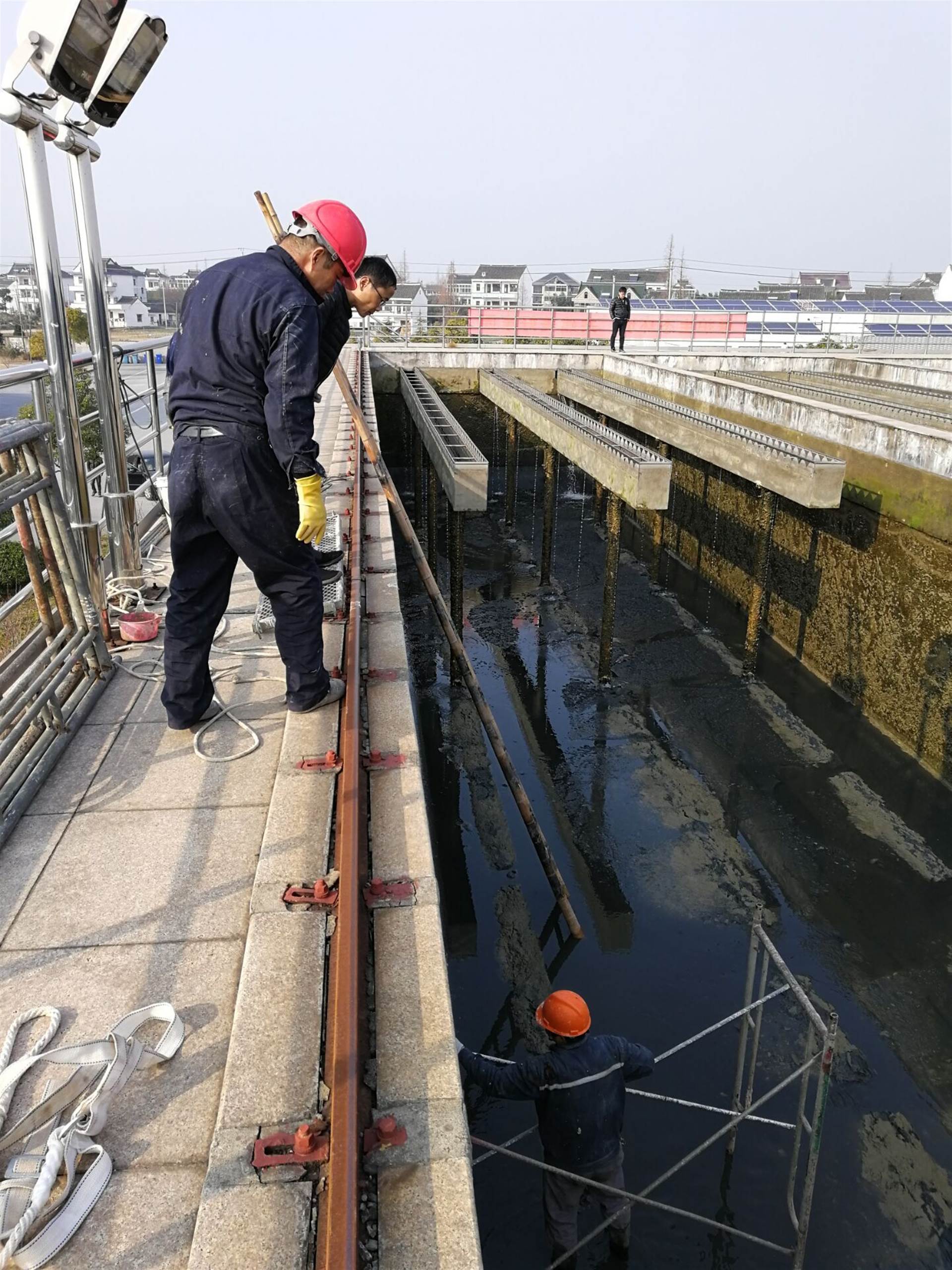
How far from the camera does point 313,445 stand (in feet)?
9.60

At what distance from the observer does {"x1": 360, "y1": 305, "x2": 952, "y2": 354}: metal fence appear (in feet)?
75.2

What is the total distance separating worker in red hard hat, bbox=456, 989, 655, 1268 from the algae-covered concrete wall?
513 cm

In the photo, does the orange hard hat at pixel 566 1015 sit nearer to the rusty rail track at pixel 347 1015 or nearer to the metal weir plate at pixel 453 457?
the rusty rail track at pixel 347 1015

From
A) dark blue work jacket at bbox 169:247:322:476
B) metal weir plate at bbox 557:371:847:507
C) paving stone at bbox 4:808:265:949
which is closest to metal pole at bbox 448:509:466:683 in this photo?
metal weir plate at bbox 557:371:847:507

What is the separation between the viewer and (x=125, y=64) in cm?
393

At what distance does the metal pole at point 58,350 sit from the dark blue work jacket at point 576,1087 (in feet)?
8.58

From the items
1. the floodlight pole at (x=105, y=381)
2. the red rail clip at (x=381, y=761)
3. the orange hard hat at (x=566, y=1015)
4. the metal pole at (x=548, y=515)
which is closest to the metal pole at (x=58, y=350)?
the floodlight pole at (x=105, y=381)

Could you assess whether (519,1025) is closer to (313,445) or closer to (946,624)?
(313,445)

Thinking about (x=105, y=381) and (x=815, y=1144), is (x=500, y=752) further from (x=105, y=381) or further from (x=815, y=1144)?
(x=105, y=381)

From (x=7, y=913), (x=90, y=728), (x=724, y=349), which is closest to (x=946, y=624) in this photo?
(x=90, y=728)

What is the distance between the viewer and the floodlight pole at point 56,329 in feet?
12.5

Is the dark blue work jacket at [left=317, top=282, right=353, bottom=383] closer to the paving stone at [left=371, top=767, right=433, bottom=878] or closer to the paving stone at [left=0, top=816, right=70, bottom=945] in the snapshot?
the paving stone at [left=371, top=767, right=433, bottom=878]

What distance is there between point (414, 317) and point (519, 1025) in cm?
2180

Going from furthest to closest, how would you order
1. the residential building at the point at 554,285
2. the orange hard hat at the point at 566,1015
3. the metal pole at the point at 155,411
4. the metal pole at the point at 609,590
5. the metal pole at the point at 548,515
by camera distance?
the residential building at the point at 554,285
the metal pole at the point at 548,515
the metal pole at the point at 609,590
the metal pole at the point at 155,411
the orange hard hat at the point at 566,1015
